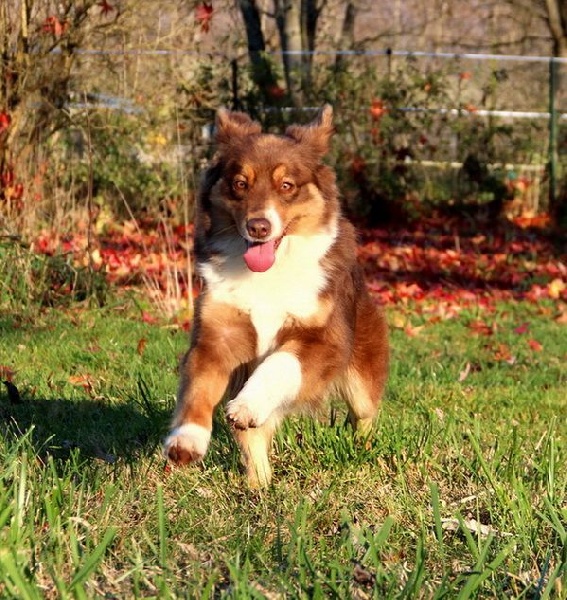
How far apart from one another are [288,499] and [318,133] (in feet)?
5.71

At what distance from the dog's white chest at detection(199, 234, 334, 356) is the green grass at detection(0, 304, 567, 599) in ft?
1.78

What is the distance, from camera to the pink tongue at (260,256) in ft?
14.0

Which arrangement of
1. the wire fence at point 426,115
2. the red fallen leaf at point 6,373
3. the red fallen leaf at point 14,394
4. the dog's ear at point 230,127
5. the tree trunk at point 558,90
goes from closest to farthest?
1. the dog's ear at point 230,127
2. the red fallen leaf at point 14,394
3. the red fallen leaf at point 6,373
4. the wire fence at point 426,115
5. the tree trunk at point 558,90

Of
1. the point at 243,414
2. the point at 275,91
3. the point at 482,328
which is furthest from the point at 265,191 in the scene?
the point at 275,91

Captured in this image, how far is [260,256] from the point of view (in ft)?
14.0

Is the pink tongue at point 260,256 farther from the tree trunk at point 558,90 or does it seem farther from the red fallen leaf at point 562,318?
the tree trunk at point 558,90

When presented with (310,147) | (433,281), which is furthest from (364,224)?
(310,147)

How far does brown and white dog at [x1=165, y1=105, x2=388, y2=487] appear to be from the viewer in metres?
4.18

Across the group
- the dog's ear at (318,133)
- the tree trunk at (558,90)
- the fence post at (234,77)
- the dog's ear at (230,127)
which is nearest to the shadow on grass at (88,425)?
the dog's ear at (230,127)

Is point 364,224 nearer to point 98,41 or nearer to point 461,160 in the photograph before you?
point 461,160

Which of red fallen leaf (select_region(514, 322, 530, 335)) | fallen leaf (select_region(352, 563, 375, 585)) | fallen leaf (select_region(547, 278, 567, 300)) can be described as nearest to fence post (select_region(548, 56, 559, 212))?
fallen leaf (select_region(547, 278, 567, 300))

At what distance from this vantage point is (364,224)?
15.5 metres

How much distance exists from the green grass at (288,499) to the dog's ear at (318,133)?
1.26 m

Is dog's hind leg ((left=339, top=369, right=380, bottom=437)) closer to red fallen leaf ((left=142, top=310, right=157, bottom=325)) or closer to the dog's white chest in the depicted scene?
the dog's white chest
